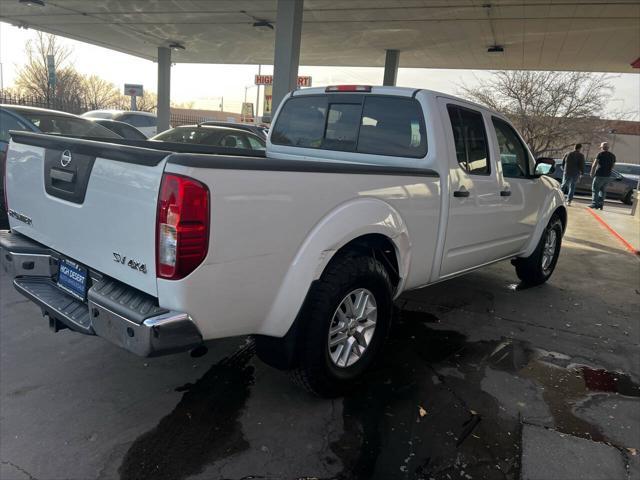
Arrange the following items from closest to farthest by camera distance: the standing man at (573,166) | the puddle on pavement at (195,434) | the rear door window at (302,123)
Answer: the puddle on pavement at (195,434)
the rear door window at (302,123)
the standing man at (573,166)

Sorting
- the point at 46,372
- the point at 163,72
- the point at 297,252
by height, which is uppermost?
the point at 163,72

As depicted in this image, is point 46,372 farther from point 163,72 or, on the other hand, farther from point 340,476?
point 163,72

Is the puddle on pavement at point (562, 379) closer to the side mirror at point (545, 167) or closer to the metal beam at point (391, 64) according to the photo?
the side mirror at point (545, 167)

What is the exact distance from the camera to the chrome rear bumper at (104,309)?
7.11ft

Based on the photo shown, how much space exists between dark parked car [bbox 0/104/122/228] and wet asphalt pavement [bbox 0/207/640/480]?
3.25 meters

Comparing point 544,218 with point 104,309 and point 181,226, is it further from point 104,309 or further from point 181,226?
point 104,309

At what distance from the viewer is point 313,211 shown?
8.53 feet

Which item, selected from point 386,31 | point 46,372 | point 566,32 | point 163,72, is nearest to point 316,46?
point 386,31

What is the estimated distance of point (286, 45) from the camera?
10828mm

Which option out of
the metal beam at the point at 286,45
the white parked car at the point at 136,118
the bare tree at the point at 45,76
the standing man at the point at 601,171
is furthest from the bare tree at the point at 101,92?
the standing man at the point at 601,171

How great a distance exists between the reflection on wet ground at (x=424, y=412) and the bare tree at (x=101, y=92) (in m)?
37.6

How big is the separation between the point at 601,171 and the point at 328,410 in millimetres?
14587

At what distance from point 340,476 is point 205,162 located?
1.67m

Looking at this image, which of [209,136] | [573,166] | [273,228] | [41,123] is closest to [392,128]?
[273,228]
